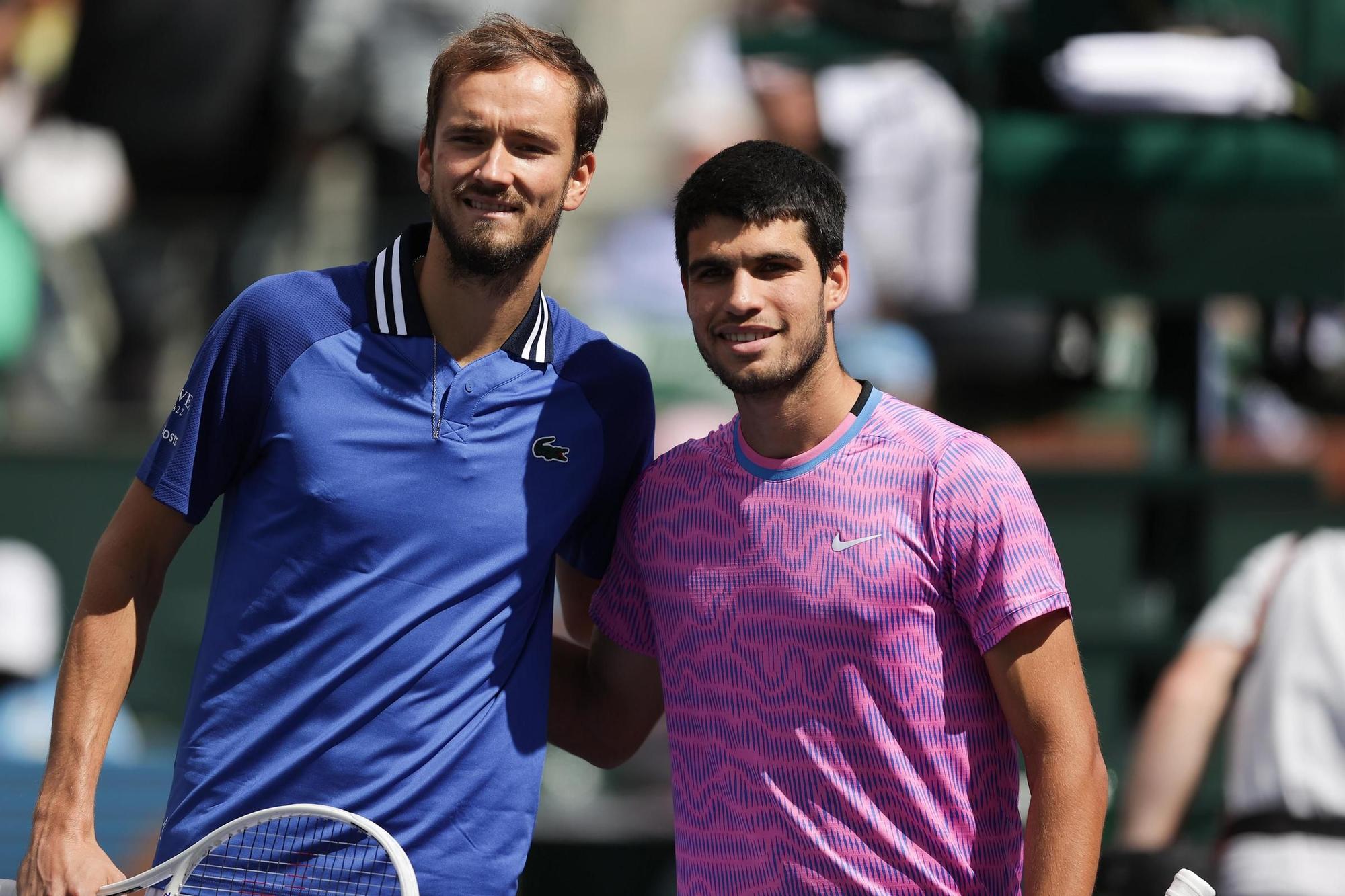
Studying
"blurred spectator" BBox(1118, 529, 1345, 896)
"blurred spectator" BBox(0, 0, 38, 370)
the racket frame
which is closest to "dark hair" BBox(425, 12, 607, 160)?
the racket frame

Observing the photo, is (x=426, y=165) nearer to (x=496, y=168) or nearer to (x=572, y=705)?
(x=496, y=168)

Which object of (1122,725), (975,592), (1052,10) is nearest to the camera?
(975,592)

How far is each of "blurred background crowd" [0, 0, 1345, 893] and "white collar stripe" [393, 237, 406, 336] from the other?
249 centimetres

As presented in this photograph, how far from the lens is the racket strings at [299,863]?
2.69 meters

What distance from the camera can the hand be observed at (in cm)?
258

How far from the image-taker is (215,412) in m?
2.77

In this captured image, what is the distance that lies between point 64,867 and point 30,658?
11.0 ft

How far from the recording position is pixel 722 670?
107 inches

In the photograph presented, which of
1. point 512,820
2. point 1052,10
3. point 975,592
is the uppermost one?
point 1052,10

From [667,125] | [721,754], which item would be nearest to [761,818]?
[721,754]

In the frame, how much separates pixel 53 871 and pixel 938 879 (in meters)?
1.40

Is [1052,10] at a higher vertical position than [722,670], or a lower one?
higher

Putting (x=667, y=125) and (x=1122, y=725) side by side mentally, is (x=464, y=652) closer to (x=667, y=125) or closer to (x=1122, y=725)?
(x=1122, y=725)

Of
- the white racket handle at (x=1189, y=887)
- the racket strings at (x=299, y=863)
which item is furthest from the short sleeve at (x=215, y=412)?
the white racket handle at (x=1189, y=887)
